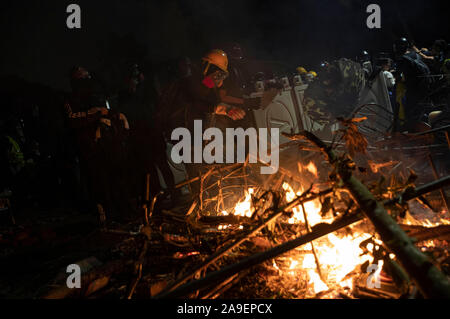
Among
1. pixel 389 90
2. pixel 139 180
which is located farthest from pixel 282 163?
pixel 389 90

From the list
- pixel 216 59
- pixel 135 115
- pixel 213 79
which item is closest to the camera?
pixel 213 79

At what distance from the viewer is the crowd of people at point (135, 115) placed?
260 inches

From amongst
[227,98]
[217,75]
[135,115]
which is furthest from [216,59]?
[135,115]

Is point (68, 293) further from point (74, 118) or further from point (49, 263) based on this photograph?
point (74, 118)

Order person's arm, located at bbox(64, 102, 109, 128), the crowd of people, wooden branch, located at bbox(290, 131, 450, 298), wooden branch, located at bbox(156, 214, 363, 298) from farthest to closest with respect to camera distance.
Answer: the crowd of people → person's arm, located at bbox(64, 102, 109, 128) → wooden branch, located at bbox(156, 214, 363, 298) → wooden branch, located at bbox(290, 131, 450, 298)

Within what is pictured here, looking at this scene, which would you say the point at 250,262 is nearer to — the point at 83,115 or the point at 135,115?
the point at 83,115

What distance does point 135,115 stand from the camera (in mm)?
8008

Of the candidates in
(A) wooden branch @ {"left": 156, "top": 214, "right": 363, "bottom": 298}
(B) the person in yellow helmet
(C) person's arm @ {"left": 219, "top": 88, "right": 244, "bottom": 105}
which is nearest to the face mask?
(B) the person in yellow helmet

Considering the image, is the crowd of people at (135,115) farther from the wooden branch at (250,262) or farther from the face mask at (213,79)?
the wooden branch at (250,262)

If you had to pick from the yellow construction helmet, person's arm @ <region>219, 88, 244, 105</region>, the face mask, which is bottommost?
person's arm @ <region>219, 88, 244, 105</region>

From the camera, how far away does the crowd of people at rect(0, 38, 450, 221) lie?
660cm

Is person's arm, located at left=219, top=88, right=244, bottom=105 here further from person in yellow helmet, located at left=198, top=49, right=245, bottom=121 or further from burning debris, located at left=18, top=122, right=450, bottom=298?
burning debris, located at left=18, top=122, right=450, bottom=298

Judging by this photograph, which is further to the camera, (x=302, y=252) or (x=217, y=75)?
(x=217, y=75)

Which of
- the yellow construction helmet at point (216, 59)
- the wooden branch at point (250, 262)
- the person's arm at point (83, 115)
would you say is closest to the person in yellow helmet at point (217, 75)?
the yellow construction helmet at point (216, 59)
